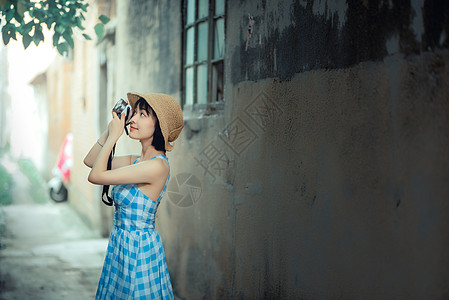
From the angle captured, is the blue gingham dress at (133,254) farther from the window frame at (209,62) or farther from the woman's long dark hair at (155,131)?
the window frame at (209,62)

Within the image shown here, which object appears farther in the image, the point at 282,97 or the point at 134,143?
the point at 134,143

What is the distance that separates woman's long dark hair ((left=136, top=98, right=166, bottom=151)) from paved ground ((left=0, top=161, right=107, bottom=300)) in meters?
2.61

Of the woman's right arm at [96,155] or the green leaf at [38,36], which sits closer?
the woman's right arm at [96,155]

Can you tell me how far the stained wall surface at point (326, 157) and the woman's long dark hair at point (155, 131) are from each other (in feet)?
2.52

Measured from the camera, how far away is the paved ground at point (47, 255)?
4.89 m

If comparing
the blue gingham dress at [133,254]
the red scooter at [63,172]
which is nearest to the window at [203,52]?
the blue gingham dress at [133,254]

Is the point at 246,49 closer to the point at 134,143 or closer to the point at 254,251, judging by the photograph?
the point at 254,251

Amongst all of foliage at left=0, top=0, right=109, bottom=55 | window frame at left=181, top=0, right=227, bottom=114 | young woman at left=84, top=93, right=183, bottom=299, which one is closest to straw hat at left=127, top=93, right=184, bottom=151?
young woman at left=84, top=93, right=183, bottom=299

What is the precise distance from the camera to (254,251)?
333cm

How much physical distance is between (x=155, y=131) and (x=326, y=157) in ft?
3.03

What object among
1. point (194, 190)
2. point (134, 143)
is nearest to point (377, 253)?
point (194, 190)

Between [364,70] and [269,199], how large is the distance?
1101 millimetres

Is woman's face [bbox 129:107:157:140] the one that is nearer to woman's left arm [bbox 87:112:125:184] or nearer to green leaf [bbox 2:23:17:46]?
woman's left arm [bbox 87:112:125:184]
